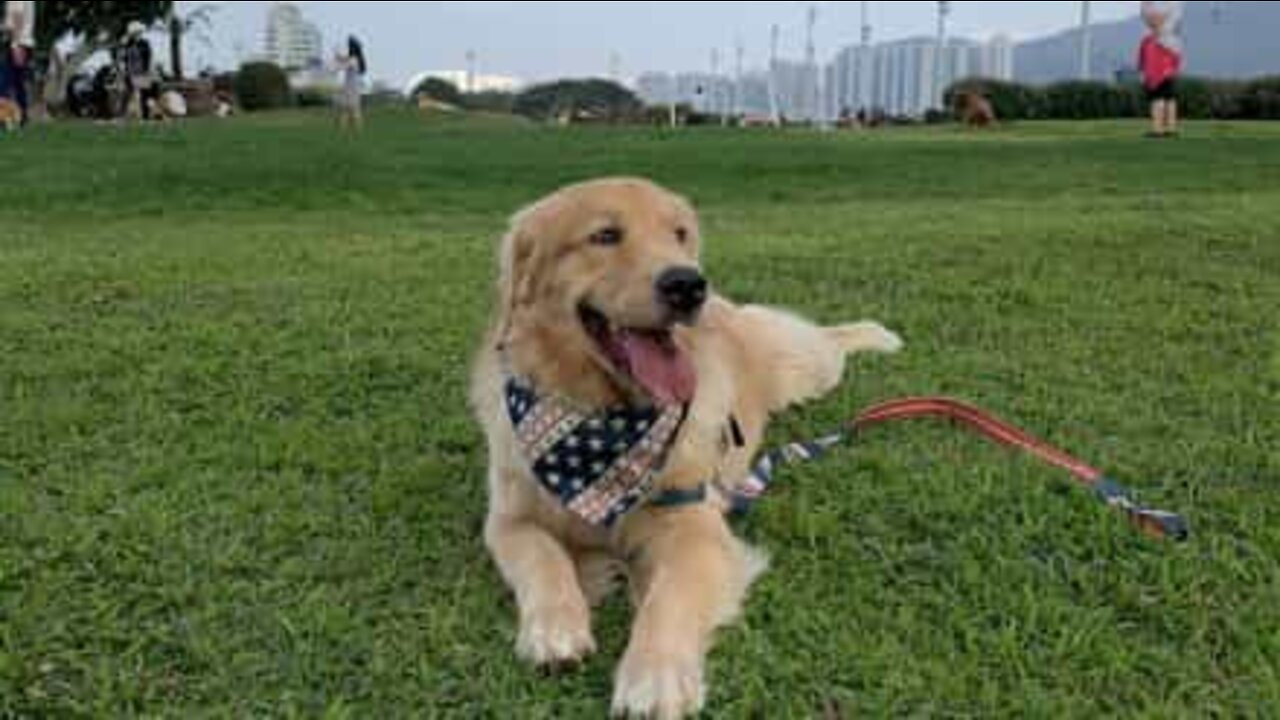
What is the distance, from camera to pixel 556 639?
7.89 ft

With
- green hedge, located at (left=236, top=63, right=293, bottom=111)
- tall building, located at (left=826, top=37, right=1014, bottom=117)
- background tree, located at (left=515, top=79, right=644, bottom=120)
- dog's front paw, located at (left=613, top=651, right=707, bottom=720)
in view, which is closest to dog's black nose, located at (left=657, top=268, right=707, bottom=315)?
dog's front paw, located at (left=613, top=651, right=707, bottom=720)

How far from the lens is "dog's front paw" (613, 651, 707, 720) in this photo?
220cm

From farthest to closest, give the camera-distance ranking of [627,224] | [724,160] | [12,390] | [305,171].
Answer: [724,160], [305,171], [12,390], [627,224]

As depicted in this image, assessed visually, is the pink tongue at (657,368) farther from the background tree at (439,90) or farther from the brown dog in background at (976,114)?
the background tree at (439,90)

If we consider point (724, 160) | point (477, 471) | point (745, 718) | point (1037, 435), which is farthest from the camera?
point (724, 160)

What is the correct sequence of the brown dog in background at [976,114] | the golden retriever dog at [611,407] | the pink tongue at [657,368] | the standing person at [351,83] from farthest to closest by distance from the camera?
the brown dog in background at [976,114] < the standing person at [351,83] < the pink tongue at [657,368] < the golden retriever dog at [611,407]

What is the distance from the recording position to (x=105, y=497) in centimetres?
329

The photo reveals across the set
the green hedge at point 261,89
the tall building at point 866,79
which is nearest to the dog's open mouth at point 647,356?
the green hedge at point 261,89

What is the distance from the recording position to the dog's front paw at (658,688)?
86.4 inches

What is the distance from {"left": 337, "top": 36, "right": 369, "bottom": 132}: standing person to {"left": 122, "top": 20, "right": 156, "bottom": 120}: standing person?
180 inches

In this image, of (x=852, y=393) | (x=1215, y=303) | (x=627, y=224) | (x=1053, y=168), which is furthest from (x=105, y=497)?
(x=1053, y=168)

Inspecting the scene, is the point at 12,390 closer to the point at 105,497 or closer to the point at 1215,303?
the point at 105,497

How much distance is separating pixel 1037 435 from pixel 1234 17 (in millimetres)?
89431

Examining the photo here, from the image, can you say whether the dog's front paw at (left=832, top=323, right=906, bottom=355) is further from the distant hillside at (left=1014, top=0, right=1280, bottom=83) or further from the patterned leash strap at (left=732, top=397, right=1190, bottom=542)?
the distant hillside at (left=1014, top=0, right=1280, bottom=83)
